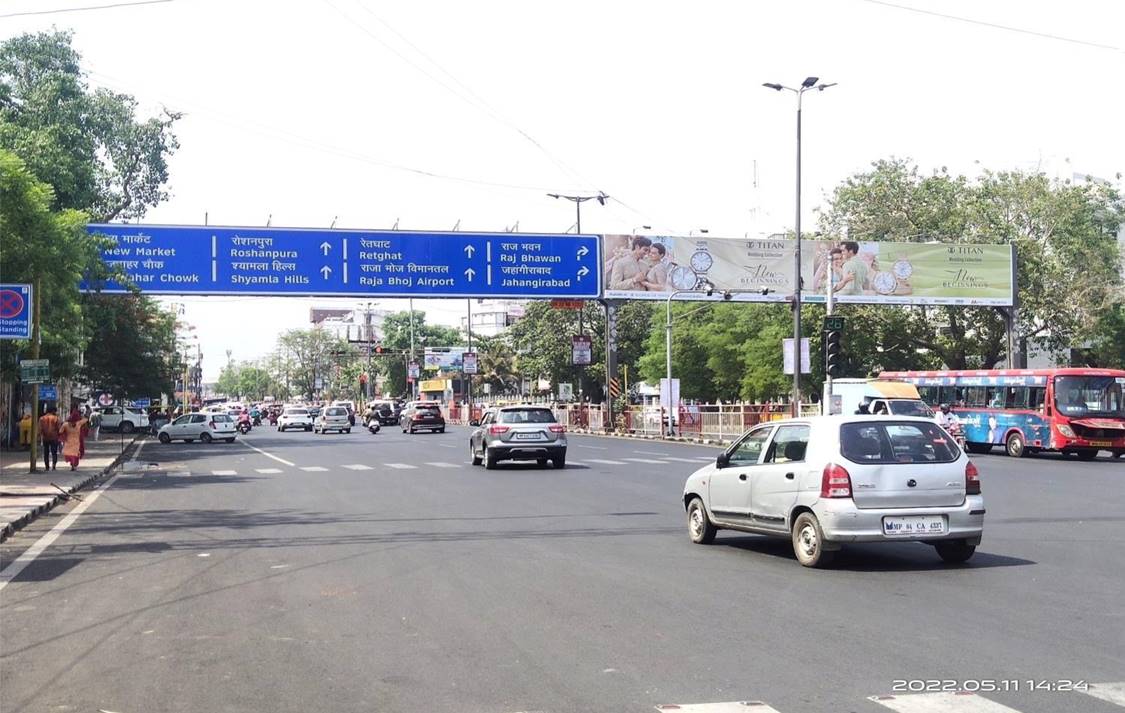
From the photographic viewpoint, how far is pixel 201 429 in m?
56.6

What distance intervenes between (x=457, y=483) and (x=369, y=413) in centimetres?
5090

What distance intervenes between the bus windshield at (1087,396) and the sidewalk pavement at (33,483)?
27218 mm

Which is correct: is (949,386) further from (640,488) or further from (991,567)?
(991,567)

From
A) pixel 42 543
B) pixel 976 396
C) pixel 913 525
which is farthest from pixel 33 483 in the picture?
pixel 976 396

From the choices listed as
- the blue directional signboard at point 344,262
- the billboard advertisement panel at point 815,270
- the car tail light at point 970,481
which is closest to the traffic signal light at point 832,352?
the billboard advertisement panel at point 815,270

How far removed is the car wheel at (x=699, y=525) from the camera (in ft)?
46.0

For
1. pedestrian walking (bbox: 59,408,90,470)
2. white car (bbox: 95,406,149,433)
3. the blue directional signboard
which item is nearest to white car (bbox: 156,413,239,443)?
white car (bbox: 95,406,149,433)

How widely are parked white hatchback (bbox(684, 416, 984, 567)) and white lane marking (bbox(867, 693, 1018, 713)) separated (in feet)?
16.1

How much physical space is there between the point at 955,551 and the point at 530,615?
17.2 feet

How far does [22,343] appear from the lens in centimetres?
3117

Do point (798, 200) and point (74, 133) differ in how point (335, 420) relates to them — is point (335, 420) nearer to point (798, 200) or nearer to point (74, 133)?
point (74, 133)

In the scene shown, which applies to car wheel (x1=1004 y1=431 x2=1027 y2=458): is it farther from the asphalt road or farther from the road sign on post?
the road sign on post

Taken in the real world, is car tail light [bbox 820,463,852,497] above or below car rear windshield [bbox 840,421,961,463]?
below

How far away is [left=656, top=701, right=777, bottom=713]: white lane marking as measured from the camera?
6.36 meters
